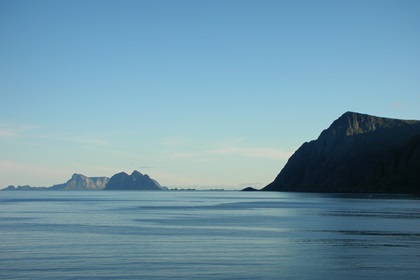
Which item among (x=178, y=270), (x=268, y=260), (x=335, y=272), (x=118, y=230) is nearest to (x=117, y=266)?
(x=178, y=270)

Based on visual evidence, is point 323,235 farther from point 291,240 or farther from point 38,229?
point 38,229

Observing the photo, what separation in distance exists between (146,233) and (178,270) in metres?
27.7

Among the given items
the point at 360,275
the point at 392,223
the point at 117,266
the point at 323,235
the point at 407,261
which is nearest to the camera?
the point at 360,275

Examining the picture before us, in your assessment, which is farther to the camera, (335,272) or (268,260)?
(268,260)

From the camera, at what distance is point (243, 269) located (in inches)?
→ 1478

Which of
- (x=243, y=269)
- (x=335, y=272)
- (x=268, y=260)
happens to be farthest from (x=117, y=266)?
(x=335, y=272)

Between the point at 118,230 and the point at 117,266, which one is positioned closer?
the point at 117,266

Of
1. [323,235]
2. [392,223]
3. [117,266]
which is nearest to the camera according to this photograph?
[117,266]

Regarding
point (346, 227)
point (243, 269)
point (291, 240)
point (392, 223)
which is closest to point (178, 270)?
point (243, 269)

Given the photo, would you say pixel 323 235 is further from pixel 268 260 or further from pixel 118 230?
pixel 118 230

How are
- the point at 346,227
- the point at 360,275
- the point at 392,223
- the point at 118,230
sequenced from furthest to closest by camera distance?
the point at 392,223 → the point at 346,227 → the point at 118,230 → the point at 360,275

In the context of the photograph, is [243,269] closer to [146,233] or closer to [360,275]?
[360,275]

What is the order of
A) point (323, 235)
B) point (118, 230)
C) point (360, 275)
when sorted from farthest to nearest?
1. point (118, 230)
2. point (323, 235)
3. point (360, 275)

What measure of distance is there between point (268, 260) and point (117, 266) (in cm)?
1276
